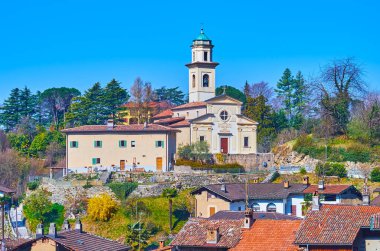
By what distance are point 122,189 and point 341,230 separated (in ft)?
95.5

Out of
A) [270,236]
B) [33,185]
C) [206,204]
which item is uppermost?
[33,185]

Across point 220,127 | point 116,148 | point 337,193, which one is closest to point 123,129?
point 116,148

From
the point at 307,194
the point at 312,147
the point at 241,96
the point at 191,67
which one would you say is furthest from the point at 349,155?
the point at 241,96

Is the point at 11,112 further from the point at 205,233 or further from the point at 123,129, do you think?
the point at 205,233

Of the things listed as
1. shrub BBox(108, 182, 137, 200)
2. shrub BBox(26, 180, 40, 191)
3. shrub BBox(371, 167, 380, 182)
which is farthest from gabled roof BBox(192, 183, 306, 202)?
shrub BBox(26, 180, 40, 191)

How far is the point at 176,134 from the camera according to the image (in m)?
82.0

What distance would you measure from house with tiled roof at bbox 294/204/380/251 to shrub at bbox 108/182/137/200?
1048 inches

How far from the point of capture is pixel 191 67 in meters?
88.8

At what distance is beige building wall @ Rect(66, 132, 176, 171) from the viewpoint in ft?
259

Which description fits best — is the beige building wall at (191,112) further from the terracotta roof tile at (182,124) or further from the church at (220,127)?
the terracotta roof tile at (182,124)

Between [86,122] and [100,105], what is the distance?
7.56 ft

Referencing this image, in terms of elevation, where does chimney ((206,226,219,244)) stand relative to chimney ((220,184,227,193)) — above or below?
below

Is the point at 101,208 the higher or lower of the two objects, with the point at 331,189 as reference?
lower

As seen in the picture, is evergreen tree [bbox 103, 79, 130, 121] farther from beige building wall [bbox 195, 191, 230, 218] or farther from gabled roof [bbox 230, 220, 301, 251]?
gabled roof [bbox 230, 220, 301, 251]
